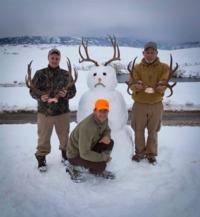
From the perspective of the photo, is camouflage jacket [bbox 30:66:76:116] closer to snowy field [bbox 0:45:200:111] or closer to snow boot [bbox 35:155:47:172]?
snow boot [bbox 35:155:47:172]

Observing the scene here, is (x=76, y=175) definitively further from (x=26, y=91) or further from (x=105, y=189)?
(x=26, y=91)

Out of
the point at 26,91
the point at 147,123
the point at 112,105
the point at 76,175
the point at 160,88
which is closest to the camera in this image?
the point at 76,175

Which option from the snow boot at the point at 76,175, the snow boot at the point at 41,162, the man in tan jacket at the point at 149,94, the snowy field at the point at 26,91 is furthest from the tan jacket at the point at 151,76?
the snowy field at the point at 26,91

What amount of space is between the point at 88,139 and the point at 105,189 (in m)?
0.54

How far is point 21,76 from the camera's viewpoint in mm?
8609

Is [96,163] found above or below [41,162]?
above

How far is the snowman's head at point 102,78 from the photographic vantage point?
10.8ft

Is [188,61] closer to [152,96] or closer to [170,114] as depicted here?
[170,114]

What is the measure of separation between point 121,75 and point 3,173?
9282 millimetres

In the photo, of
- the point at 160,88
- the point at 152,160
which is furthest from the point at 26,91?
the point at 160,88

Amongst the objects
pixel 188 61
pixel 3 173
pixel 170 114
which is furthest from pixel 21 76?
pixel 3 173

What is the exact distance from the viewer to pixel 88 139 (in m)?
2.77

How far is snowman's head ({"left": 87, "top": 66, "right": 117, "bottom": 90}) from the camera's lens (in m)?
3.30

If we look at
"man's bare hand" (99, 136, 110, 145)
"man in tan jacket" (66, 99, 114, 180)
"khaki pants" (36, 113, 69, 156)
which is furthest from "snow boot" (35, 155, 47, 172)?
"man's bare hand" (99, 136, 110, 145)
